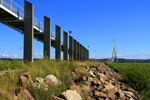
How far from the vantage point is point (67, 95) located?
14422 millimetres

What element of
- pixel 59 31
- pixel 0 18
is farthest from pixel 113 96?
pixel 59 31

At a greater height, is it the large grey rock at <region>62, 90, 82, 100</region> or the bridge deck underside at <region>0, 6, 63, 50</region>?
the bridge deck underside at <region>0, 6, 63, 50</region>

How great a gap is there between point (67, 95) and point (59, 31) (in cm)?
4109

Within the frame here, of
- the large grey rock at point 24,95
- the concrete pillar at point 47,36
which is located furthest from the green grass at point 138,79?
the concrete pillar at point 47,36

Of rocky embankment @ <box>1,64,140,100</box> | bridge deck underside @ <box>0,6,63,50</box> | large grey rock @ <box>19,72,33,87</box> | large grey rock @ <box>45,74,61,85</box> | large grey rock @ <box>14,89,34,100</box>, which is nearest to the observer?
large grey rock @ <box>14,89,34,100</box>

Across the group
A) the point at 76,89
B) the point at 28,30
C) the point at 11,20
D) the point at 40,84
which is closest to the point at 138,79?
the point at 76,89

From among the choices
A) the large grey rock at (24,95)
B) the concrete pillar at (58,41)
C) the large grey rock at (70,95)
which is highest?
the concrete pillar at (58,41)

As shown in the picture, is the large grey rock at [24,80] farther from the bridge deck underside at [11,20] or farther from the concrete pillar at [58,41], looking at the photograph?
the concrete pillar at [58,41]

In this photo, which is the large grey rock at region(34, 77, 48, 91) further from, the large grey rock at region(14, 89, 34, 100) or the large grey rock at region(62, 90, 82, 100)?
the large grey rock at region(14, 89, 34, 100)

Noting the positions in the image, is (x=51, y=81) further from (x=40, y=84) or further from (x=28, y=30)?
(x=28, y=30)

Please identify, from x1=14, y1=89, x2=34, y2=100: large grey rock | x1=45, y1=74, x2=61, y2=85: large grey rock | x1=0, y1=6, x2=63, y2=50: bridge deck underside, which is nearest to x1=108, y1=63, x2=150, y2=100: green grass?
x1=45, y1=74, x2=61, y2=85: large grey rock

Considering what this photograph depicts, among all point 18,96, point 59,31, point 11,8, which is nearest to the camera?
point 18,96

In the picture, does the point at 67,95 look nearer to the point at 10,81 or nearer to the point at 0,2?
the point at 10,81

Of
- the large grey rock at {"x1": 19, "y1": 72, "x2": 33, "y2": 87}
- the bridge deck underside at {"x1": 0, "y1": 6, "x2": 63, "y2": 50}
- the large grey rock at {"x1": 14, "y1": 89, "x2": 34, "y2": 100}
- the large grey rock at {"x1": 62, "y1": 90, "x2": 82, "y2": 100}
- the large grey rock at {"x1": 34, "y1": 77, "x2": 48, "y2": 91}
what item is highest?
the bridge deck underside at {"x1": 0, "y1": 6, "x2": 63, "y2": 50}
